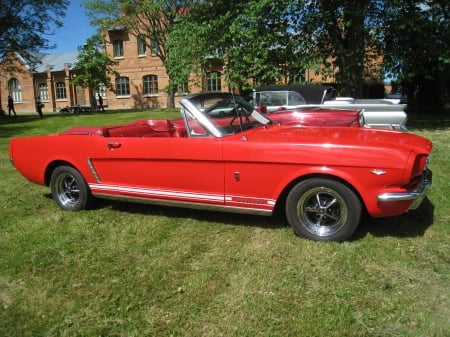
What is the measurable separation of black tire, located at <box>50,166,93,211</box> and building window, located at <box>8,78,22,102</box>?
5050 cm

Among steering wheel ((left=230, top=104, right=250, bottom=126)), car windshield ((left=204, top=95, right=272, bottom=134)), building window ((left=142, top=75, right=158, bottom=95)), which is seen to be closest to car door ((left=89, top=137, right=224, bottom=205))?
car windshield ((left=204, top=95, right=272, bottom=134))

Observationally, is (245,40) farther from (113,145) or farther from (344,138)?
(344,138)

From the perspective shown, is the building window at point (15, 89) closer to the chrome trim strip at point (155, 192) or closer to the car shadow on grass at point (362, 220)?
the car shadow on grass at point (362, 220)

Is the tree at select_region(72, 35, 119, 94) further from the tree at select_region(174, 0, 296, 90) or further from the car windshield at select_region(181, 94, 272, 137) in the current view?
the car windshield at select_region(181, 94, 272, 137)

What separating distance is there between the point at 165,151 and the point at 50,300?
1895 mm

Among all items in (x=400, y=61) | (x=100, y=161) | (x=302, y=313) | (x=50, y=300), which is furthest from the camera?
(x=400, y=61)

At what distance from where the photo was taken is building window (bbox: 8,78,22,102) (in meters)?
49.9

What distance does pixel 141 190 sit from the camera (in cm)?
477

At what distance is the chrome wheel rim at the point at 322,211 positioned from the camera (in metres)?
3.91

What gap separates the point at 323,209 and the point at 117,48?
42974 millimetres

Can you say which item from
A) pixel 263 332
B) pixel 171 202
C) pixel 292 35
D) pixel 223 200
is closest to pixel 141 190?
pixel 171 202

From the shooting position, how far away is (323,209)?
157 inches

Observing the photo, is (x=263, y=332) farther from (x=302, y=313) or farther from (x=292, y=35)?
(x=292, y=35)

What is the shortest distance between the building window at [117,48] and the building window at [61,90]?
8.39 m
